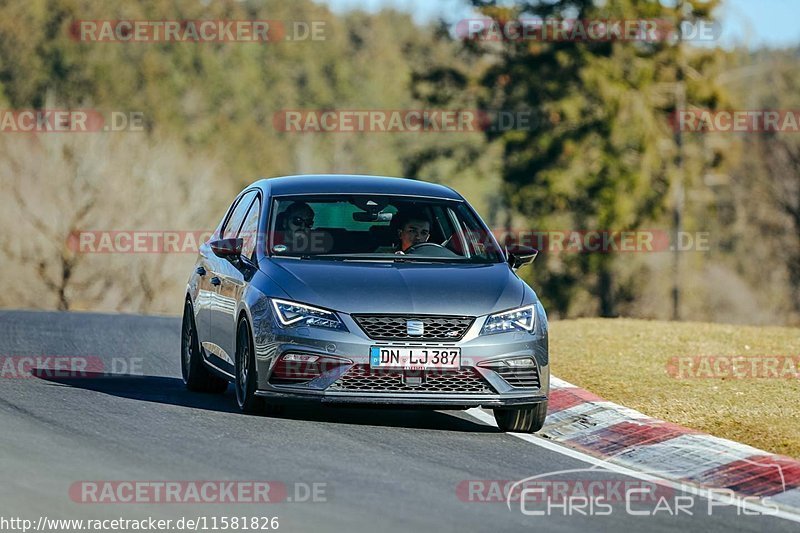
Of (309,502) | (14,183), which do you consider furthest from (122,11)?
(309,502)

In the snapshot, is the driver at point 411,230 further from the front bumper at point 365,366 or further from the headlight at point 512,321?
the front bumper at point 365,366

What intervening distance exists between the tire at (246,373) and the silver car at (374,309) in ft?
0.04

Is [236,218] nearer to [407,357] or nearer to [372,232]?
[372,232]

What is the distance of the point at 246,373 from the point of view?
36.1 feet

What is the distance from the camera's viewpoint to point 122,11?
11275 cm

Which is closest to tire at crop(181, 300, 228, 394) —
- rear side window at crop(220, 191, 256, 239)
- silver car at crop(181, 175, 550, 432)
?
silver car at crop(181, 175, 550, 432)

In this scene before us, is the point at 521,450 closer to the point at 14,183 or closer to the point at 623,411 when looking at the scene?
the point at 623,411

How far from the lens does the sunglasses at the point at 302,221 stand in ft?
38.5

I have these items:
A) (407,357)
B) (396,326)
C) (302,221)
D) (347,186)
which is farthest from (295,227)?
(407,357)

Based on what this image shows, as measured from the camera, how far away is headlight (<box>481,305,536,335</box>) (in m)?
10.6

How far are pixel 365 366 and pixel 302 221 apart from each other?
182 centimetres

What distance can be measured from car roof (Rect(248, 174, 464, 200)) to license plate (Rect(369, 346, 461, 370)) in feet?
6.71

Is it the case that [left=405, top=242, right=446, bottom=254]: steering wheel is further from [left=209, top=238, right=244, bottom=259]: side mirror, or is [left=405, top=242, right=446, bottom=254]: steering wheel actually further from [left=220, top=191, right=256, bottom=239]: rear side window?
[left=220, top=191, right=256, bottom=239]: rear side window

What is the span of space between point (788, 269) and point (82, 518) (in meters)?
60.7
